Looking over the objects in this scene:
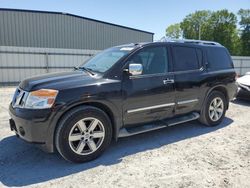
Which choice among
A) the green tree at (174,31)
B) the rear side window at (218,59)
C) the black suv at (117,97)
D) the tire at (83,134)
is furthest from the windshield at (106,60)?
the green tree at (174,31)

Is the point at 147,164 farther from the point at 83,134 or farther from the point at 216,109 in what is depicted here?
the point at 216,109

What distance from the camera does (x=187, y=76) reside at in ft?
15.5

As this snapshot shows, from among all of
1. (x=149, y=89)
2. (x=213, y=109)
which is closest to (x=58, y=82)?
(x=149, y=89)

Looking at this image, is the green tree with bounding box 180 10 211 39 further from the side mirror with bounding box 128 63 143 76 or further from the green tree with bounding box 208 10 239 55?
the side mirror with bounding box 128 63 143 76

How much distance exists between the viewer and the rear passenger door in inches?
182

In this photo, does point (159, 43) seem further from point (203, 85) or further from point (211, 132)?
point (211, 132)

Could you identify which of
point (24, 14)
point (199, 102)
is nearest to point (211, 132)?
point (199, 102)

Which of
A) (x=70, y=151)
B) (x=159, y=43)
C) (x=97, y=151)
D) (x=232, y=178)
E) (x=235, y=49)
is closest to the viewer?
(x=232, y=178)

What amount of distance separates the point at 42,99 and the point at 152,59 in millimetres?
2110

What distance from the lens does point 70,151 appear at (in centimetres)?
349

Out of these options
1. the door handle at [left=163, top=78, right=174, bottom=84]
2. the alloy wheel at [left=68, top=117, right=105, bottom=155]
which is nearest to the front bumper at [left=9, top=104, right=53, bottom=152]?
the alloy wheel at [left=68, top=117, right=105, bottom=155]

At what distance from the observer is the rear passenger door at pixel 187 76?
4.61m

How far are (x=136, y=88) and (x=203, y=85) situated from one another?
1.80 metres

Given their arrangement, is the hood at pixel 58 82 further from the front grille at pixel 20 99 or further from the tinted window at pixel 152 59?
the tinted window at pixel 152 59
